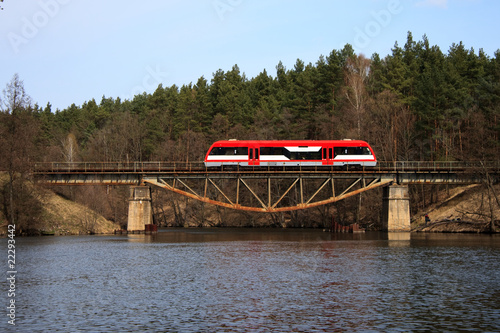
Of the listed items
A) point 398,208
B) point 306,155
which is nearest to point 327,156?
point 306,155

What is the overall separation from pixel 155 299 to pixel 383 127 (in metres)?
72.7

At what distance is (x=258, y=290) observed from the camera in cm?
2944

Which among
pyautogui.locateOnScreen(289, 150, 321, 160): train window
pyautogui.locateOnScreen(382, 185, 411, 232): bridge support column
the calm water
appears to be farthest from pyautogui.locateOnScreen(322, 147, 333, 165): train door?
the calm water

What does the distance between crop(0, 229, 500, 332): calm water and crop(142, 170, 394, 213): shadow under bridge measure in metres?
21.8

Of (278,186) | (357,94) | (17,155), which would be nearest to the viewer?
(17,155)

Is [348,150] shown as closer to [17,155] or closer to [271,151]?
[271,151]

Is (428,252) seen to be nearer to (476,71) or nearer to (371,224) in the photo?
(371,224)

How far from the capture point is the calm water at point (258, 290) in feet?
73.5

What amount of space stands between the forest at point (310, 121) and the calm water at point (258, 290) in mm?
27740

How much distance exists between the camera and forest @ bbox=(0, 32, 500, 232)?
2826 inches

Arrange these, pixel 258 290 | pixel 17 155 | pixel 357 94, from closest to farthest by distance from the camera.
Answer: pixel 258 290
pixel 17 155
pixel 357 94

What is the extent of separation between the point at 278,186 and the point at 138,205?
116 ft

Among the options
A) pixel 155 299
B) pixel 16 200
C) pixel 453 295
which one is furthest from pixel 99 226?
pixel 453 295

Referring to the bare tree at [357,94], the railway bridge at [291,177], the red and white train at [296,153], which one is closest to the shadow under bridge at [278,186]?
the railway bridge at [291,177]
